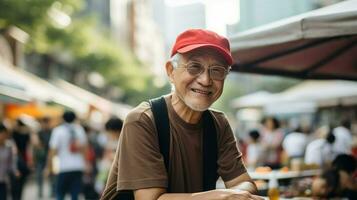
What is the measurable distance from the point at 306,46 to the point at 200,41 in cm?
369

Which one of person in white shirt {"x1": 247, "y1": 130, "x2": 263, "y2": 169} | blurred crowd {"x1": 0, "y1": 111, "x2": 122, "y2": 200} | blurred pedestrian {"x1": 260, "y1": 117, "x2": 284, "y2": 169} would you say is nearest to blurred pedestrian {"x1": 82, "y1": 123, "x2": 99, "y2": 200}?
blurred crowd {"x1": 0, "y1": 111, "x2": 122, "y2": 200}

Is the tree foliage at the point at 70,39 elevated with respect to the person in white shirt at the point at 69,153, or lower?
elevated

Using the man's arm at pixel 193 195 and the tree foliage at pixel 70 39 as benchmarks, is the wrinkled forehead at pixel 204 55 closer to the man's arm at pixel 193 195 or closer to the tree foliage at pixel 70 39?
the man's arm at pixel 193 195

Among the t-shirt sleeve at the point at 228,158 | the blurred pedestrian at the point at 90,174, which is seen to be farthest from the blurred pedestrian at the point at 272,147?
the t-shirt sleeve at the point at 228,158

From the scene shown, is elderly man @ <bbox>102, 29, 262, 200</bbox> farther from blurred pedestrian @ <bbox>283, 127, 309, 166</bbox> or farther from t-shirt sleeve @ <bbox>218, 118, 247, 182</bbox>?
blurred pedestrian @ <bbox>283, 127, 309, 166</bbox>

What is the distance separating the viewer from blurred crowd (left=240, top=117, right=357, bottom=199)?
20.5ft

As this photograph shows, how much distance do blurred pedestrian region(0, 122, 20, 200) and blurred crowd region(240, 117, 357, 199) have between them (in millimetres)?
3668

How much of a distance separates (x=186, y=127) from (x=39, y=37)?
20626mm

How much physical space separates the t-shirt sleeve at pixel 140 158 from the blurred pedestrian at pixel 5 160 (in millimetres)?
6279

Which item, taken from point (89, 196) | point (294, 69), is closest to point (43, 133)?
point (89, 196)

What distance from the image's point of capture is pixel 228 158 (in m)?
2.79

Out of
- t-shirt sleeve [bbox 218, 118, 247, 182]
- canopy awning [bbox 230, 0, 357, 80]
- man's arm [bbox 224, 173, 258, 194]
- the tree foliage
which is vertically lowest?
man's arm [bbox 224, 173, 258, 194]

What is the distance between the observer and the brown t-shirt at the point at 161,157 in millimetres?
2441

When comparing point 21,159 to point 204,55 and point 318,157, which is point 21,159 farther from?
point 204,55
